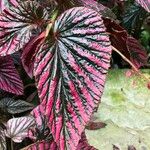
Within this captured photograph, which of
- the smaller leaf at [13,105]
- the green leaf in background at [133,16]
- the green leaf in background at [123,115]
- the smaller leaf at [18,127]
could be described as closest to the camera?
the smaller leaf at [18,127]

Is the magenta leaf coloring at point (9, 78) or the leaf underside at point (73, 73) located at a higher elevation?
the leaf underside at point (73, 73)

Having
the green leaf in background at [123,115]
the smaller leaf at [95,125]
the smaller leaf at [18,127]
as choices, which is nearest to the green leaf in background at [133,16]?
the green leaf in background at [123,115]

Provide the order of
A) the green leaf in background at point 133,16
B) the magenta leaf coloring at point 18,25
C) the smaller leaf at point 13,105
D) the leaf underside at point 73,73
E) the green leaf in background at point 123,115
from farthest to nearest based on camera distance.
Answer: the green leaf in background at point 133,16
the green leaf in background at point 123,115
the smaller leaf at point 13,105
the magenta leaf coloring at point 18,25
the leaf underside at point 73,73

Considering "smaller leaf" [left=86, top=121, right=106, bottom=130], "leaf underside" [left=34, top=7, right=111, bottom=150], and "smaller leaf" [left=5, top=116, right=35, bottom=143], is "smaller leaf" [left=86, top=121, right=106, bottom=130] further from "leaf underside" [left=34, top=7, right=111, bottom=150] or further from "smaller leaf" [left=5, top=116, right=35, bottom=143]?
"leaf underside" [left=34, top=7, right=111, bottom=150]

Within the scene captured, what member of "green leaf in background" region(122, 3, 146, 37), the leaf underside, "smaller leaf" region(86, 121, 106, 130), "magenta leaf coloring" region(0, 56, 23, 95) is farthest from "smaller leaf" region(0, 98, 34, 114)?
"green leaf in background" region(122, 3, 146, 37)

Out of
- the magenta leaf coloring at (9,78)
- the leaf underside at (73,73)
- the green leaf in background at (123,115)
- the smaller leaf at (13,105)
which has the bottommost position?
the green leaf in background at (123,115)

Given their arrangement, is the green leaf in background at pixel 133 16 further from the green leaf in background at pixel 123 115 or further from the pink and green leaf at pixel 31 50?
the pink and green leaf at pixel 31 50

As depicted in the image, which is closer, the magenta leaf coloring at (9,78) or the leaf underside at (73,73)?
the leaf underside at (73,73)
